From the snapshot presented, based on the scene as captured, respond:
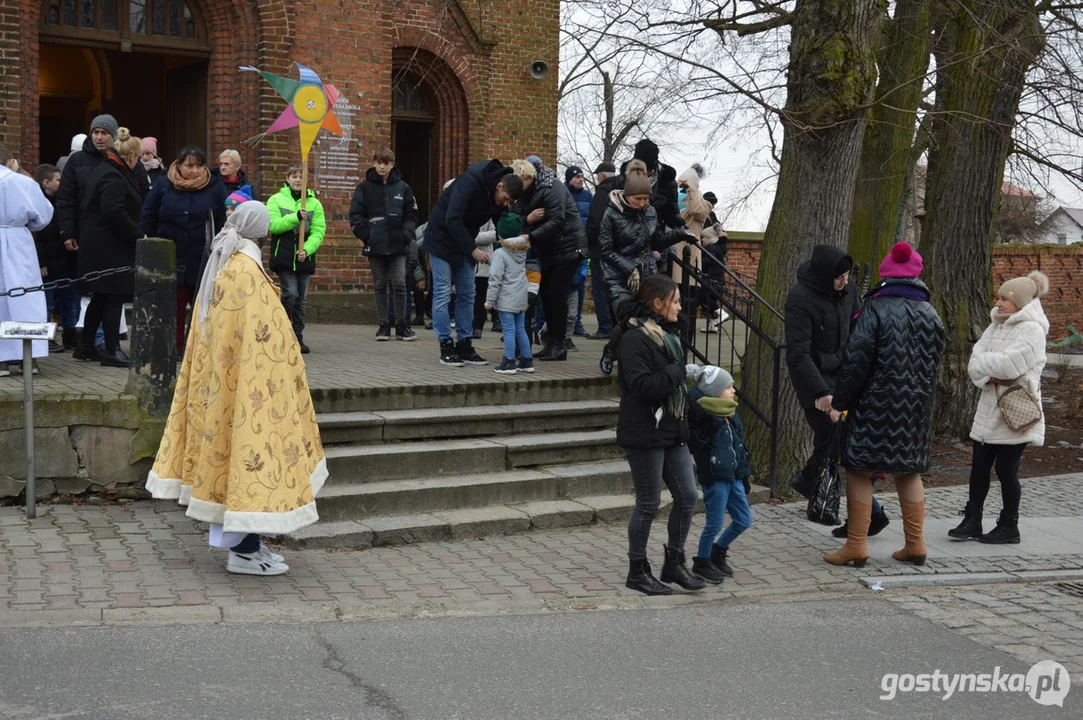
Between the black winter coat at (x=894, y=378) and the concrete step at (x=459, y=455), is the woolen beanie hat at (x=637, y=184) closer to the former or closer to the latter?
the concrete step at (x=459, y=455)

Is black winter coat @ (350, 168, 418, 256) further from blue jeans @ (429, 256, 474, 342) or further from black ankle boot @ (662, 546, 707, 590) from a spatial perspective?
black ankle boot @ (662, 546, 707, 590)

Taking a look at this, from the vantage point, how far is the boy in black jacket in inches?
481

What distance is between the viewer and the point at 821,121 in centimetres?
944

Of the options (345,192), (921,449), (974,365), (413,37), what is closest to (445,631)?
(921,449)

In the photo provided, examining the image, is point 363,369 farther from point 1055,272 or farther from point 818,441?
point 1055,272

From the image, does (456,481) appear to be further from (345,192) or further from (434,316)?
(345,192)

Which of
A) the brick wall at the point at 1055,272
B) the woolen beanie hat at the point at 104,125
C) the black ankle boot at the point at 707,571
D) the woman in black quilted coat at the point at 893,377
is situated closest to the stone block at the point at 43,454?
the woolen beanie hat at the point at 104,125

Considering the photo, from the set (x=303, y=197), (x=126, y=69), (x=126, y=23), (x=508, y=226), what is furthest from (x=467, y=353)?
(x=126, y=69)

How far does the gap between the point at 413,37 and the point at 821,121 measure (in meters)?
8.22

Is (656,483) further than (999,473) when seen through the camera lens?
No

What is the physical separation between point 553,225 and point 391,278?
256 centimetres

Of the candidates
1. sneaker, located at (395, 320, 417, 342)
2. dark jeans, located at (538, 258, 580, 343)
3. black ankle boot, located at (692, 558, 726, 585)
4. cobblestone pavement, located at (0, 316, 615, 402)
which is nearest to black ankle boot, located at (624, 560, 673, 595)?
black ankle boot, located at (692, 558, 726, 585)

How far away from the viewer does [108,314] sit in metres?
9.78

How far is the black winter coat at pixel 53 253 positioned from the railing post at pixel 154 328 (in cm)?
289
